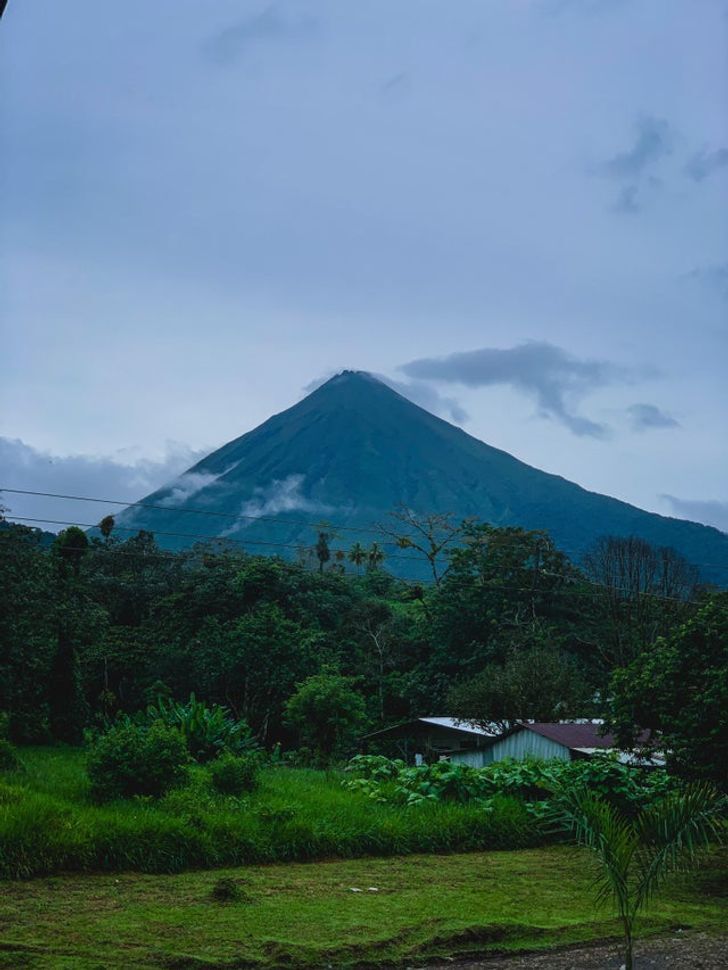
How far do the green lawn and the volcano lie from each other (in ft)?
350

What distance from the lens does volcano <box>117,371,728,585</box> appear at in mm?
129250

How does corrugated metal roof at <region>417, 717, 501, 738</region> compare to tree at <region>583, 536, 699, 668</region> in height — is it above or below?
below

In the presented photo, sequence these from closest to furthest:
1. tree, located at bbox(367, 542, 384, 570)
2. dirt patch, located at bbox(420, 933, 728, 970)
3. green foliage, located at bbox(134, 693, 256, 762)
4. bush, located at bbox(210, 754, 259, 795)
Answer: dirt patch, located at bbox(420, 933, 728, 970)
bush, located at bbox(210, 754, 259, 795)
green foliage, located at bbox(134, 693, 256, 762)
tree, located at bbox(367, 542, 384, 570)

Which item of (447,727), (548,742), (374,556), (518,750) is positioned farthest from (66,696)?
(374,556)

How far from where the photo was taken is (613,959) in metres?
6.09

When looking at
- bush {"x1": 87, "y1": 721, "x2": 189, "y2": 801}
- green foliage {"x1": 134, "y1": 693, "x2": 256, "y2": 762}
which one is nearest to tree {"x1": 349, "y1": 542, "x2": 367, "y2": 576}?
green foliage {"x1": 134, "y1": 693, "x2": 256, "y2": 762}

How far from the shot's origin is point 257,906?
22.9 ft

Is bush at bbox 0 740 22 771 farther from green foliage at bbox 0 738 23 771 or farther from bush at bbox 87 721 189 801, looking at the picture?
bush at bbox 87 721 189 801

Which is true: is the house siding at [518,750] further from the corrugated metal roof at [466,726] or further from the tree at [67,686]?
the tree at [67,686]

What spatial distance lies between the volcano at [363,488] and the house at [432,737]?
85033 mm

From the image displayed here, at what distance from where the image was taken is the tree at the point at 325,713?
64.8 feet

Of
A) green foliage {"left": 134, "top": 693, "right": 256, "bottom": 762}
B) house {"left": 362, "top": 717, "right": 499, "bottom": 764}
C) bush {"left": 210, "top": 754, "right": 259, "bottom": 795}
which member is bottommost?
house {"left": 362, "top": 717, "right": 499, "bottom": 764}

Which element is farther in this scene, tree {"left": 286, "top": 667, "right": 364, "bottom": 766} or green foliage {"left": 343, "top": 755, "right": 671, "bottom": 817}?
tree {"left": 286, "top": 667, "right": 364, "bottom": 766}

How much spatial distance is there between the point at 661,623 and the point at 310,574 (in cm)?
1351
